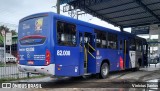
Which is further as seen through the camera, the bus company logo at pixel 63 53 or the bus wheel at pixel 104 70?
the bus wheel at pixel 104 70

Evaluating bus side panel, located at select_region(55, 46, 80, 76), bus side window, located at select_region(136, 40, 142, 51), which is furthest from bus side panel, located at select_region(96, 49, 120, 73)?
bus side window, located at select_region(136, 40, 142, 51)

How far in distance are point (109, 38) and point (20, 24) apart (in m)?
5.71

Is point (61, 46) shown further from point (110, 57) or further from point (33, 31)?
point (110, 57)

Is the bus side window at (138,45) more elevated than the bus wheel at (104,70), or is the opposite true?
the bus side window at (138,45)

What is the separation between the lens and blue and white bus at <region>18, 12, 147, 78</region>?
10453mm

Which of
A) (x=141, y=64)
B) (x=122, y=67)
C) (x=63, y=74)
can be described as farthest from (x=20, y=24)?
(x=141, y=64)

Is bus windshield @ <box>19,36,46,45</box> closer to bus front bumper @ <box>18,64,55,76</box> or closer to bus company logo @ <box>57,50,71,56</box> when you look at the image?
bus company logo @ <box>57,50,71,56</box>

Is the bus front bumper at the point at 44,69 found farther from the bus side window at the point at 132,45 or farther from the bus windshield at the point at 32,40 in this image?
the bus side window at the point at 132,45

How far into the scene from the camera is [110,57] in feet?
50.3

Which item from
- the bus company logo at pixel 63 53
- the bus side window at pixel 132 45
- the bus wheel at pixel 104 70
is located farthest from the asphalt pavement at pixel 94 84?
the bus side window at pixel 132 45

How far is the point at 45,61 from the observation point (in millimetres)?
10375

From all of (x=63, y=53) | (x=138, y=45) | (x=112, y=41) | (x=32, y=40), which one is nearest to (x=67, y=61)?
(x=63, y=53)

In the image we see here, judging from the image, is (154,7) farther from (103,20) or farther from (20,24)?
(20,24)

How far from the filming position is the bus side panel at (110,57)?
14.0 metres
